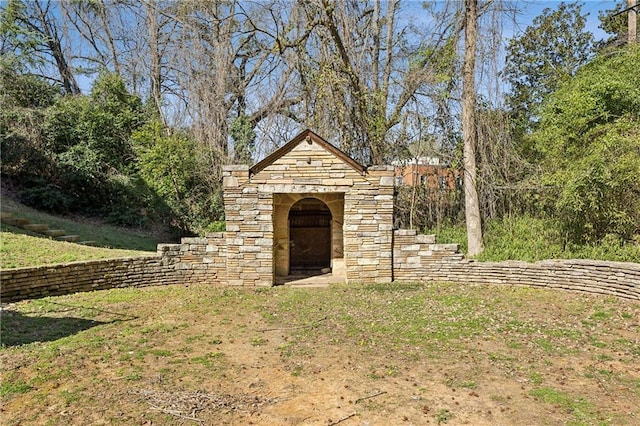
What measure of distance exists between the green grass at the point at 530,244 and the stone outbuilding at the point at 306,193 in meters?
2.77

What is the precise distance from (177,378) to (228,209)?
479 centimetres

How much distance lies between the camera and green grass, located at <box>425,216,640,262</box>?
27.5 ft

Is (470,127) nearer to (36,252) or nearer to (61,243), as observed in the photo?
(36,252)

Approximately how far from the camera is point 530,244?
9680 millimetres

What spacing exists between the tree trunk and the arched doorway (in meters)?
3.72

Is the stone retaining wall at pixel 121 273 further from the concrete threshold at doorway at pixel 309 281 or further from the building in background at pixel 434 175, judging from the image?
the building in background at pixel 434 175

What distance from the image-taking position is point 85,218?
15680 mm

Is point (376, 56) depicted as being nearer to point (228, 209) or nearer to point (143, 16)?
point (228, 209)

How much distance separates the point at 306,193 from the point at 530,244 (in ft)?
17.6

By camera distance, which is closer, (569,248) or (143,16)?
(569,248)

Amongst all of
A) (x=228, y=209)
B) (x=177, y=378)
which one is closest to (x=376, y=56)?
(x=228, y=209)

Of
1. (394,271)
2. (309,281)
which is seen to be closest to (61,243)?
(309,281)

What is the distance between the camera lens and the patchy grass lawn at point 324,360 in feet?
12.4

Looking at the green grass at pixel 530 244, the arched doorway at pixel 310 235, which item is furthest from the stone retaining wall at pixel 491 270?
the arched doorway at pixel 310 235
